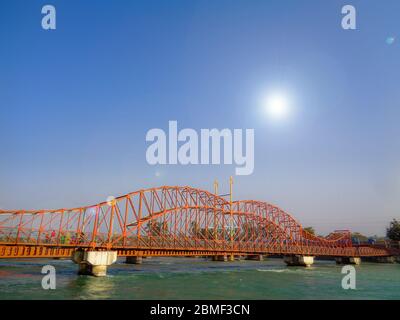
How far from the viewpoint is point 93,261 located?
54.2 meters

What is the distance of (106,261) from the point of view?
5591 cm

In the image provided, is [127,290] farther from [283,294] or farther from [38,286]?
[283,294]

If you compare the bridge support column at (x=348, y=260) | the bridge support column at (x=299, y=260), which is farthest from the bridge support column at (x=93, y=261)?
the bridge support column at (x=348, y=260)

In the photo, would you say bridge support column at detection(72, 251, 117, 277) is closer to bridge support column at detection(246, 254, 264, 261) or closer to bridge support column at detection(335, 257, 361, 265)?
bridge support column at detection(335, 257, 361, 265)

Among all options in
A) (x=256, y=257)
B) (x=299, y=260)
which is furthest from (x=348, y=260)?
(x=256, y=257)

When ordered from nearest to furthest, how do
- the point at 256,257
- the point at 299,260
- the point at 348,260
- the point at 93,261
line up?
the point at 93,261 < the point at 299,260 < the point at 348,260 < the point at 256,257

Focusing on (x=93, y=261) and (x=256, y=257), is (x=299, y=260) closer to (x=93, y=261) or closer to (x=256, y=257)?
(x=256, y=257)

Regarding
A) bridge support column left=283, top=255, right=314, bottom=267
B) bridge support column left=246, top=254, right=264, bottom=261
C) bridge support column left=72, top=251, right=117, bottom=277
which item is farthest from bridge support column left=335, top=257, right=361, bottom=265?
bridge support column left=72, top=251, right=117, bottom=277

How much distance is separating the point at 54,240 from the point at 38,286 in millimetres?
19169

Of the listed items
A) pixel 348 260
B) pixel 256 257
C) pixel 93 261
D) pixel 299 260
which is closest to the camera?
pixel 93 261

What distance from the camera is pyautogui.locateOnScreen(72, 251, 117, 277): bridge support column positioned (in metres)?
54.1

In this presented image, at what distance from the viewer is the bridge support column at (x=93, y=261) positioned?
5409 centimetres

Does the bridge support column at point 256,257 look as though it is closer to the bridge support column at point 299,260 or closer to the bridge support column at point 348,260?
the bridge support column at point 348,260
